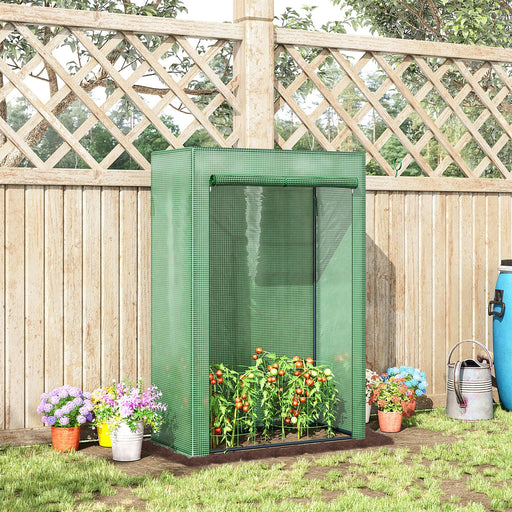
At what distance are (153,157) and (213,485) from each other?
78.2 inches

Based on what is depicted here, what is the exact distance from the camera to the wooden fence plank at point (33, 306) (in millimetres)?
4918

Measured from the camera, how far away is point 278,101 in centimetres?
572

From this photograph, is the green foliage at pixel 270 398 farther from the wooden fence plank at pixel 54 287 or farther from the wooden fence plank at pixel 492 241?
the wooden fence plank at pixel 492 241

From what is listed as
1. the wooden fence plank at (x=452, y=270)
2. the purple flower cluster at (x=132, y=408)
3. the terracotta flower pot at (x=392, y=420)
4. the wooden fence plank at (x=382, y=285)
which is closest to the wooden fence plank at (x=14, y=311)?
the purple flower cluster at (x=132, y=408)

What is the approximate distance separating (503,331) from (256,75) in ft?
8.17

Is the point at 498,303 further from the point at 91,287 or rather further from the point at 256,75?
the point at 91,287

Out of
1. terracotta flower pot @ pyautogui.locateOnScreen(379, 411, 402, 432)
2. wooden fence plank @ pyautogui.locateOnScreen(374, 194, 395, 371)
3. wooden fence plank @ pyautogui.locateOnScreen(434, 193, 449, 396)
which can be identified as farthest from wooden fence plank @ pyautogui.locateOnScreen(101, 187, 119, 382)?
wooden fence plank @ pyautogui.locateOnScreen(434, 193, 449, 396)

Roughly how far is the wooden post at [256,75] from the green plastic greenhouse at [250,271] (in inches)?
17.0

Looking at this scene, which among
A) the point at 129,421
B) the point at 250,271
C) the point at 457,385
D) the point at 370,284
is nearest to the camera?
the point at 129,421

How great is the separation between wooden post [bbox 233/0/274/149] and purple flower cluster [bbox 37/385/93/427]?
1856 mm

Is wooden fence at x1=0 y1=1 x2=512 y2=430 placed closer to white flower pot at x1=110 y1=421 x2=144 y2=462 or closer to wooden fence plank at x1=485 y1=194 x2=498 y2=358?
wooden fence plank at x1=485 y1=194 x2=498 y2=358

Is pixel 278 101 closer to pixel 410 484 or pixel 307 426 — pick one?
pixel 307 426

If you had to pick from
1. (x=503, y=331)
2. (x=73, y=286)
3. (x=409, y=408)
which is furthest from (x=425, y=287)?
(x=73, y=286)

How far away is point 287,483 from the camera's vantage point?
4.19 meters
